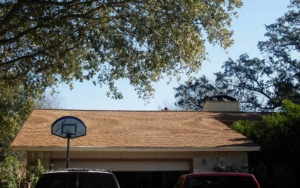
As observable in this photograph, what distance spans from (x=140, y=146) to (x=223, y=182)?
5.95m

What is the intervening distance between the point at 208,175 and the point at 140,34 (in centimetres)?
568

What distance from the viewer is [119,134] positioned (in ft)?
57.1

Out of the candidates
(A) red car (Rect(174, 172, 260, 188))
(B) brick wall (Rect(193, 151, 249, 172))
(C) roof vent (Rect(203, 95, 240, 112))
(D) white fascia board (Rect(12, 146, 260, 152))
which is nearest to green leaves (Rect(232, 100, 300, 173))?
(B) brick wall (Rect(193, 151, 249, 172))

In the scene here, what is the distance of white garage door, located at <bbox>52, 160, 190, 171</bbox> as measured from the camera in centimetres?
1620

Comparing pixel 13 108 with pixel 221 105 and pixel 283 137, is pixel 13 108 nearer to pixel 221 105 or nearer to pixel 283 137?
pixel 221 105

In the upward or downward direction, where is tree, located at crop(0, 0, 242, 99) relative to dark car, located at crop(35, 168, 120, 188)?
upward

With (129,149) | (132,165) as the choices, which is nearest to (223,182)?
(129,149)

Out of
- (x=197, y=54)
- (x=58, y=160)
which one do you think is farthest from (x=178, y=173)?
(x=197, y=54)

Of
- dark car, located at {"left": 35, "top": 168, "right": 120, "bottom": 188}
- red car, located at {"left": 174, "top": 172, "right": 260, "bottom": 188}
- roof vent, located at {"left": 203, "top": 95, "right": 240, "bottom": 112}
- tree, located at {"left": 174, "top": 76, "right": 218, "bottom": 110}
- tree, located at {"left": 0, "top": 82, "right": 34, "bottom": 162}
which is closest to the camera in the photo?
dark car, located at {"left": 35, "top": 168, "right": 120, "bottom": 188}

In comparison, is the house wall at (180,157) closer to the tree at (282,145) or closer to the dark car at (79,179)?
the tree at (282,145)

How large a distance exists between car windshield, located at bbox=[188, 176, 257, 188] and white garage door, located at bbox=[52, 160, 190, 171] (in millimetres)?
6505

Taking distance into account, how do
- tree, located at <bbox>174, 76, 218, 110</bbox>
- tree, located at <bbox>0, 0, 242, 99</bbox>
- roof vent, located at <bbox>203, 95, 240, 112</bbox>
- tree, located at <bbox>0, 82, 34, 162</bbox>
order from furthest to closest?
1. tree, located at <bbox>174, 76, 218, 110</bbox>
2. roof vent, located at <bbox>203, 95, 240, 112</bbox>
3. tree, located at <bbox>0, 82, 34, 162</bbox>
4. tree, located at <bbox>0, 0, 242, 99</bbox>

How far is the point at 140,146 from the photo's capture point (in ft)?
52.0

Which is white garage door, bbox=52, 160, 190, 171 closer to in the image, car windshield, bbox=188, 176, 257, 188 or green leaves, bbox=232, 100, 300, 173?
green leaves, bbox=232, 100, 300, 173
